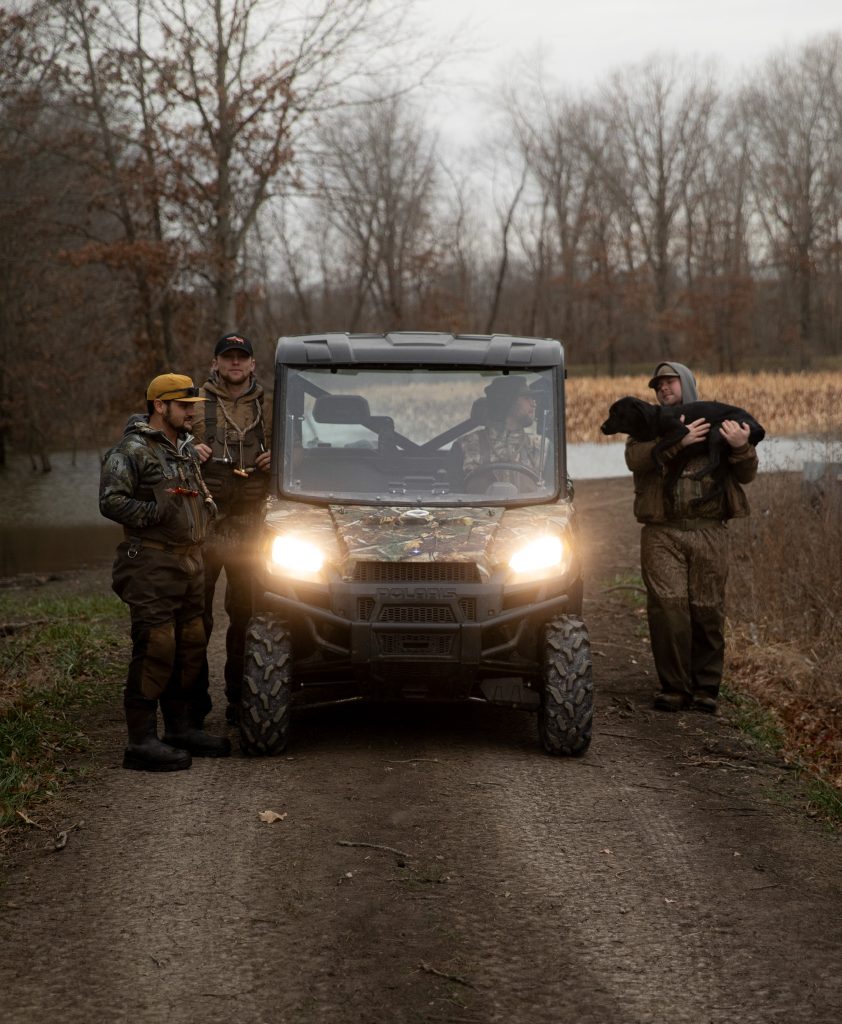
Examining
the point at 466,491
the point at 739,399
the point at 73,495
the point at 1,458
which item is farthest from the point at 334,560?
the point at 739,399

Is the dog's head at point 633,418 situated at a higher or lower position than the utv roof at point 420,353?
lower

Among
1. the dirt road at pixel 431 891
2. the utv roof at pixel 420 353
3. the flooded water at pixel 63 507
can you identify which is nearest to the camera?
the dirt road at pixel 431 891

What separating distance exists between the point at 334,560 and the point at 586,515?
514 inches

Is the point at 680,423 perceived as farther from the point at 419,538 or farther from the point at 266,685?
the point at 266,685

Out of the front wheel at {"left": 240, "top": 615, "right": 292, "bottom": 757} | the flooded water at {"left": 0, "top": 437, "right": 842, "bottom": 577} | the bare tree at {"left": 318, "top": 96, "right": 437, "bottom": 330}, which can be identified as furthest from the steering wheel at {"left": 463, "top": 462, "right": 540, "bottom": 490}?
the bare tree at {"left": 318, "top": 96, "right": 437, "bottom": 330}

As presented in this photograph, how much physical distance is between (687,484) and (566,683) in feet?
6.35

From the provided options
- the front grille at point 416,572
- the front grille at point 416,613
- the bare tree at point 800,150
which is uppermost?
the bare tree at point 800,150

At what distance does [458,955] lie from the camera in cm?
409

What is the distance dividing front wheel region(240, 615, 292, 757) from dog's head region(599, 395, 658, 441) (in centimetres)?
254

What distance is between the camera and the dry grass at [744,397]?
31.1 meters

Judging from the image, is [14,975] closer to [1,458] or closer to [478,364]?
[478,364]

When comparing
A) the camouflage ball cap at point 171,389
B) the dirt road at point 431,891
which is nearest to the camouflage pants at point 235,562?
the dirt road at point 431,891

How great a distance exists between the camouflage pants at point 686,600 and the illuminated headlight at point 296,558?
2.47 metres

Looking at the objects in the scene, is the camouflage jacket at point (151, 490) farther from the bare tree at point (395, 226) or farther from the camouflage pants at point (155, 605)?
the bare tree at point (395, 226)
